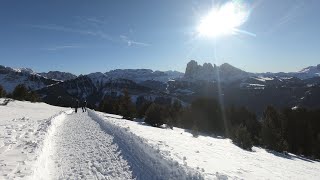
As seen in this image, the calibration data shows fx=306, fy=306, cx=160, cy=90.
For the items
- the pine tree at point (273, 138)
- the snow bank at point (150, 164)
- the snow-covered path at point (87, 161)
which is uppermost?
the snow bank at point (150, 164)

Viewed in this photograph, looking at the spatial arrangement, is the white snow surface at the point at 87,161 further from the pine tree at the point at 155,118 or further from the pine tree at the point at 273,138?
the pine tree at the point at 273,138

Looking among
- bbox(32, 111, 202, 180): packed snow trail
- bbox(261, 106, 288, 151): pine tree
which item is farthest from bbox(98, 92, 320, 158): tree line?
bbox(32, 111, 202, 180): packed snow trail

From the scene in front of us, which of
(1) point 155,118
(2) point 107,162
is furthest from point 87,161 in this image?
(1) point 155,118

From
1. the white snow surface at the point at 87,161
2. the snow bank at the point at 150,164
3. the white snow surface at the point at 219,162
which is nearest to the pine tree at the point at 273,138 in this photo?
the white snow surface at the point at 219,162

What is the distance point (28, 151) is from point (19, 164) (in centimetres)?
308

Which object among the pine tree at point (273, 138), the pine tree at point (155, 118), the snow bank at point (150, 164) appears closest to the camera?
the snow bank at point (150, 164)

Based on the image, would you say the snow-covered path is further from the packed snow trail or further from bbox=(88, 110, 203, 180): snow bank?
bbox=(88, 110, 203, 180): snow bank

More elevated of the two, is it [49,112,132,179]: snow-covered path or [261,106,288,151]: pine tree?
[49,112,132,179]: snow-covered path

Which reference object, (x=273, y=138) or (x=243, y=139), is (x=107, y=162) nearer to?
(x=243, y=139)

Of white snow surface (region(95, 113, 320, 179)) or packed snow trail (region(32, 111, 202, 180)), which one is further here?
white snow surface (region(95, 113, 320, 179))

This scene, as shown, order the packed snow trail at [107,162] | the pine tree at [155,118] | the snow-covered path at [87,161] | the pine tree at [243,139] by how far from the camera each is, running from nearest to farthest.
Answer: the packed snow trail at [107,162] < the snow-covered path at [87,161] < the pine tree at [243,139] < the pine tree at [155,118]

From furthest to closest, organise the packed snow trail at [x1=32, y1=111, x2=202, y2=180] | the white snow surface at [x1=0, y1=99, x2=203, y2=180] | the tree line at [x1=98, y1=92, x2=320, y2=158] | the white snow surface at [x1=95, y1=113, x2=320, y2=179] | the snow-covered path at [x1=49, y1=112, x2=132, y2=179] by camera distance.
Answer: the tree line at [x1=98, y1=92, x2=320, y2=158], the snow-covered path at [x1=49, y1=112, x2=132, y2=179], the white snow surface at [x1=95, y1=113, x2=320, y2=179], the packed snow trail at [x1=32, y1=111, x2=202, y2=180], the white snow surface at [x1=0, y1=99, x2=203, y2=180]

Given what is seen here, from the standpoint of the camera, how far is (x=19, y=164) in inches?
501

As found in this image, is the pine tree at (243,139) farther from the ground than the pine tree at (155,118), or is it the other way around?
the pine tree at (155,118)
